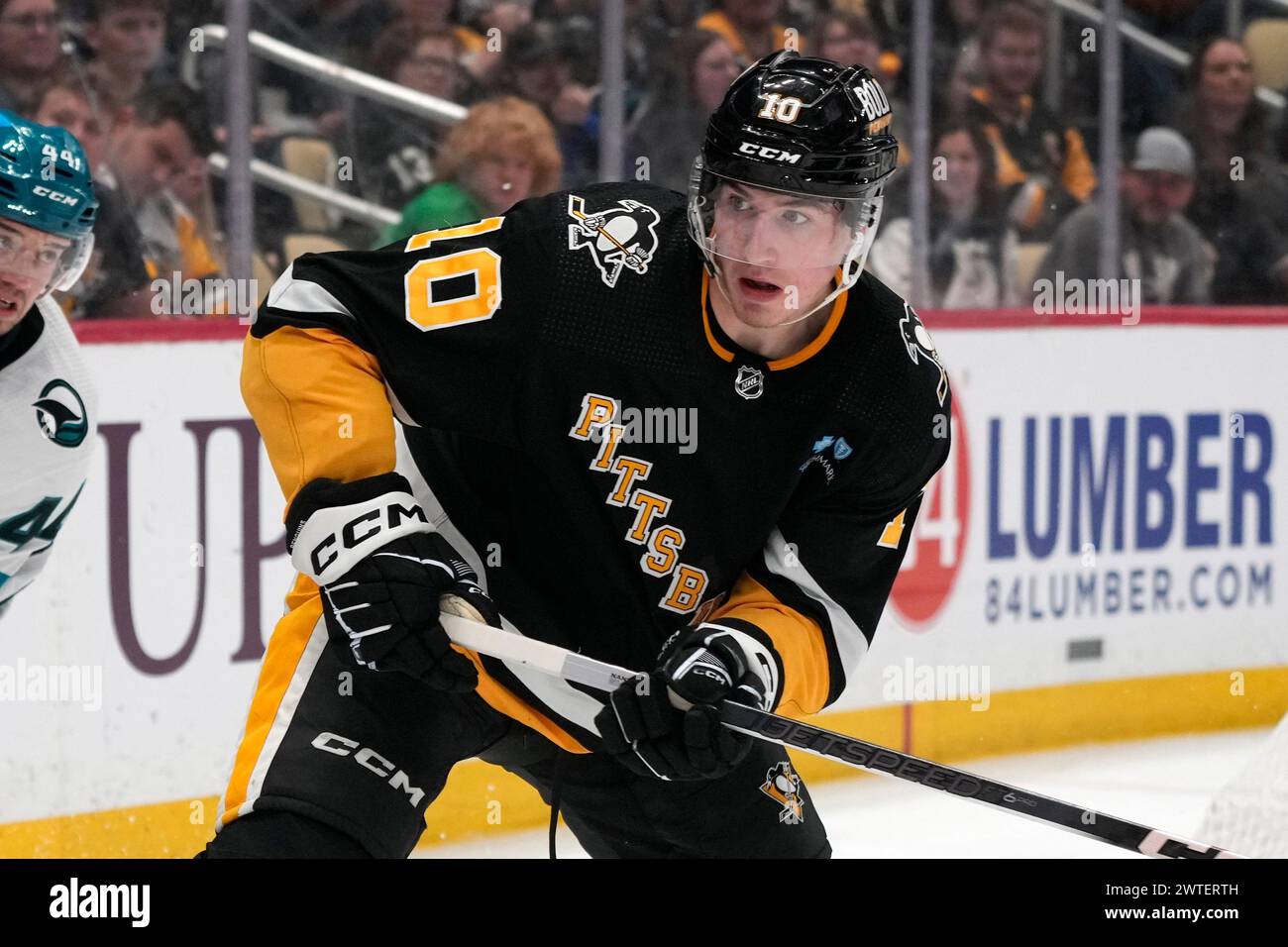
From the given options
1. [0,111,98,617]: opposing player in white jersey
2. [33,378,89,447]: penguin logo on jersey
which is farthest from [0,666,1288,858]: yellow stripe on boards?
[33,378,89,447]: penguin logo on jersey

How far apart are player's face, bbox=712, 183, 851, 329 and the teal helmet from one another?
3.69 feet

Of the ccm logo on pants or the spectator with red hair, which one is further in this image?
the spectator with red hair

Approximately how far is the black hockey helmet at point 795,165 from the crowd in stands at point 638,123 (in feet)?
6.66

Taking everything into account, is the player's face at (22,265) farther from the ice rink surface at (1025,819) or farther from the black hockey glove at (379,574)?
the ice rink surface at (1025,819)

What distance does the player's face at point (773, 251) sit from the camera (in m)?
2.45

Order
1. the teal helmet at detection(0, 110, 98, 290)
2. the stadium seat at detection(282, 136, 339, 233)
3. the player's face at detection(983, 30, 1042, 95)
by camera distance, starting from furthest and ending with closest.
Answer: the player's face at detection(983, 30, 1042, 95) < the stadium seat at detection(282, 136, 339, 233) < the teal helmet at detection(0, 110, 98, 290)

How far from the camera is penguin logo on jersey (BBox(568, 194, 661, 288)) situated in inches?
102

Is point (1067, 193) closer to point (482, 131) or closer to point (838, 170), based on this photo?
point (482, 131)

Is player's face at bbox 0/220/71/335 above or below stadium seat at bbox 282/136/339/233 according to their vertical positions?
below

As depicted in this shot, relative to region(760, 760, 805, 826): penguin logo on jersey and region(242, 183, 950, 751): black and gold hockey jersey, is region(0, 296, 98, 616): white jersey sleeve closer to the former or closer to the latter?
region(242, 183, 950, 751): black and gold hockey jersey

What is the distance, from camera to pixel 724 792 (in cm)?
273
